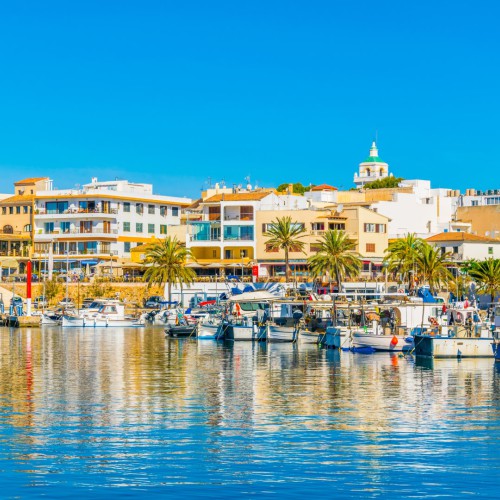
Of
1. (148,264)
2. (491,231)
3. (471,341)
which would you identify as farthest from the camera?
(491,231)

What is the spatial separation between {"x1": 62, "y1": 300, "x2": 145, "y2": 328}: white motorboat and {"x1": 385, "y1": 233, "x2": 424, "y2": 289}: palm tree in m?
28.1

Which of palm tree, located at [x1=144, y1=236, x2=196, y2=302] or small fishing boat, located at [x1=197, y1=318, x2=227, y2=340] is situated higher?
palm tree, located at [x1=144, y1=236, x2=196, y2=302]

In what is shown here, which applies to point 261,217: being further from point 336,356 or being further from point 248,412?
point 248,412

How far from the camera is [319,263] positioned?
118688 mm

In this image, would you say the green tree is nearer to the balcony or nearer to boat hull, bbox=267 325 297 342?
the balcony

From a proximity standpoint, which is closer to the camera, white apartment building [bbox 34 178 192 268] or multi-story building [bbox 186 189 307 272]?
multi-story building [bbox 186 189 307 272]

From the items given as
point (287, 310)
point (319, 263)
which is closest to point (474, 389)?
point (287, 310)

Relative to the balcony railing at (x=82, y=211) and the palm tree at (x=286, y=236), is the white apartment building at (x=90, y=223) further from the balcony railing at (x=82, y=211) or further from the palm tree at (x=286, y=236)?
the palm tree at (x=286, y=236)

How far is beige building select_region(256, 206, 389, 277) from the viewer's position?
13200 cm

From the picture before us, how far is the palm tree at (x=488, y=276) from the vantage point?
112 metres

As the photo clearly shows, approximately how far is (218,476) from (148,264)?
336 ft

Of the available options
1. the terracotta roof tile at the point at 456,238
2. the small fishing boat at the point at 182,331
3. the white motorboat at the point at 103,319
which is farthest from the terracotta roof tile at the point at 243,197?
the small fishing boat at the point at 182,331

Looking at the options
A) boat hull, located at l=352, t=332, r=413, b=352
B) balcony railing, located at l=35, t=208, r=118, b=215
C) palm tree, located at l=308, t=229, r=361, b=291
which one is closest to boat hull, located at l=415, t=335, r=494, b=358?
boat hull, located at l=352, t=332, r=413, b=352

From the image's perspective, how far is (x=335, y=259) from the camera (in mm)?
118812
